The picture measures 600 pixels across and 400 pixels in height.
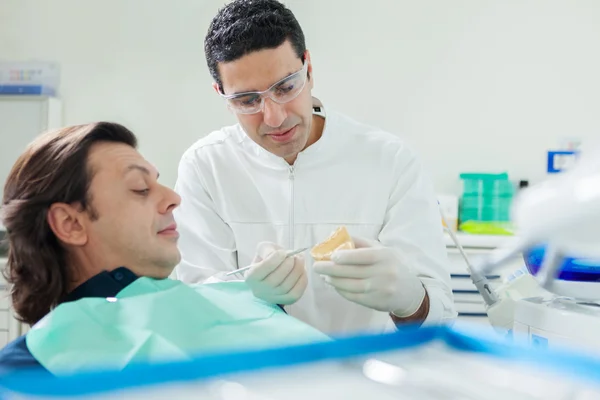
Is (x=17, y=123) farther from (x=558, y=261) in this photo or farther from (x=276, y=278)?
(x=558, y=261)

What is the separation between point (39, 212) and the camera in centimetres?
138

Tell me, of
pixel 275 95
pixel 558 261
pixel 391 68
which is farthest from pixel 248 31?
pixel 391 68

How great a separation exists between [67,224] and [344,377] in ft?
2.95

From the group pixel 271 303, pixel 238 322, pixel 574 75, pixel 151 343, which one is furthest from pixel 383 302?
pixel 574 75

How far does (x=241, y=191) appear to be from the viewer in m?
1.91

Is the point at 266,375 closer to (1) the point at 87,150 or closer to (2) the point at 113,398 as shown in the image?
(2) the point at 113,398

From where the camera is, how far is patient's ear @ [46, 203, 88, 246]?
1394 millimetres

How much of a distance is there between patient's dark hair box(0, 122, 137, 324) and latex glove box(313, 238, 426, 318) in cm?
58

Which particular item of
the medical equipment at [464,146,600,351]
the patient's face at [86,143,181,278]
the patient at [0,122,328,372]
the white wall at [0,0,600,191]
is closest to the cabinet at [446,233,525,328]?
the white wall at [0,0,600,191]

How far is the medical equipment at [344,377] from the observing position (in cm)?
67

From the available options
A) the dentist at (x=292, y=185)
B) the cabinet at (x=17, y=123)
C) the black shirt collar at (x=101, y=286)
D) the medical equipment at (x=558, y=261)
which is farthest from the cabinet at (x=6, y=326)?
the medical equipment at (x=558, y=261)

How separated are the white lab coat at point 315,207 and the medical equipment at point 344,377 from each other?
3.23ft

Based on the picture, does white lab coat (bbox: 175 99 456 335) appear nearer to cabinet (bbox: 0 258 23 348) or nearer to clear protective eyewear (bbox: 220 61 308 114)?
clear protective eyewear (bbox: 220 61 308 114)

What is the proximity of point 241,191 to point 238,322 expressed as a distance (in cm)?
68
